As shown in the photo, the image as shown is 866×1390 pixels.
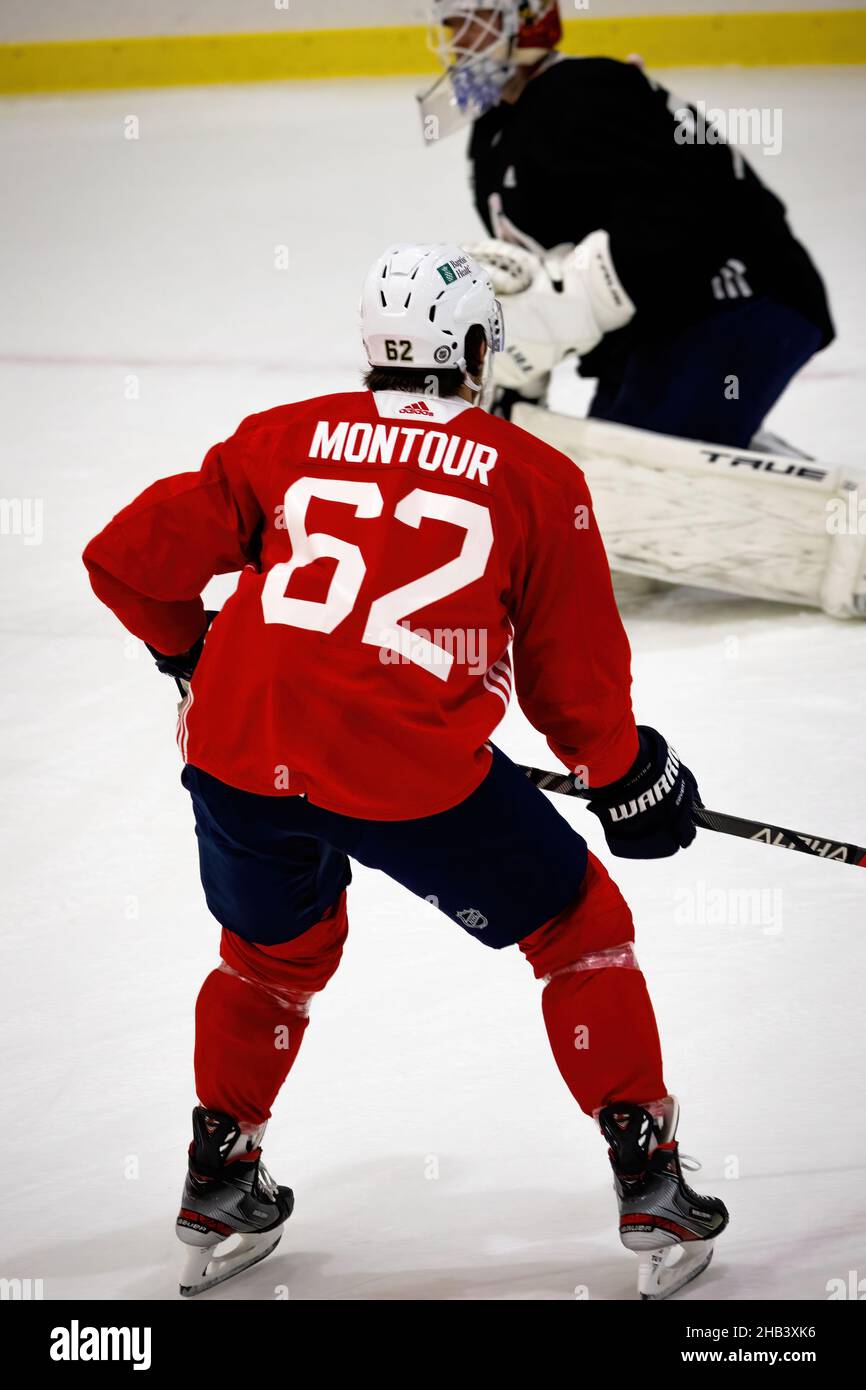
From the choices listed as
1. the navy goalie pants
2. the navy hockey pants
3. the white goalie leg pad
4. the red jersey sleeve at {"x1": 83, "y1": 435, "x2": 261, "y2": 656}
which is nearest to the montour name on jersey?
the red jersey sleeve at {"x1": 83, "y1": 435, "x2": 261, "y2": 656}

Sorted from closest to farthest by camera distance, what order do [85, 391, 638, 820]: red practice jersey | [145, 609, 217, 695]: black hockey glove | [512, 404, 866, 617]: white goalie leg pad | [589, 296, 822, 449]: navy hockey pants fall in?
[85, 391, 638, 820]: red practice jersey < [145, 609, 217, 695]: black hockey glove < [512, 404, 866, 617]: white goalie leg pad < [589, 296, 822, 449]: navy hockey pants

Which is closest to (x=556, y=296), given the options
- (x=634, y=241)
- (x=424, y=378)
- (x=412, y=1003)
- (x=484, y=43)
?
(x=634, y=241)

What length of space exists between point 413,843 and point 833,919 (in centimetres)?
93

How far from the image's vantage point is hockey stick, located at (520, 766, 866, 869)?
68.7 inches

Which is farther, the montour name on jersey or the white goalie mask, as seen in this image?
the white goalie mask

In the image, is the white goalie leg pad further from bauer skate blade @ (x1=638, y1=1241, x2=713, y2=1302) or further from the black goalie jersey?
bauer skate blade @ (x1=638, y1=1241, x2=713, y2=1302)

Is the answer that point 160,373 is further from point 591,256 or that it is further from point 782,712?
point 782,712

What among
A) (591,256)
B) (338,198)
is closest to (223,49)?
(338,198)

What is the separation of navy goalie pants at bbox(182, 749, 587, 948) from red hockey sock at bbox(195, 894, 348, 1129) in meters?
0.05

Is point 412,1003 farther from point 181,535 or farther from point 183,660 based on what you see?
point 181,535

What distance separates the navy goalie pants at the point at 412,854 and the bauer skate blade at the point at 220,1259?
0.33 m

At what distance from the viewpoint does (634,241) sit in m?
2.95

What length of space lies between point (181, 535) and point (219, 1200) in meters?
0.65

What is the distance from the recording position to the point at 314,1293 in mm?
1604
